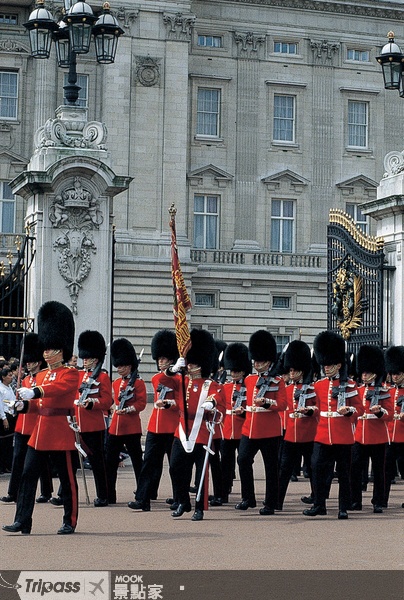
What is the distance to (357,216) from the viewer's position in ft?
125

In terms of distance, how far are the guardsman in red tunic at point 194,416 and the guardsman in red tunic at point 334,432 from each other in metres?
0.86

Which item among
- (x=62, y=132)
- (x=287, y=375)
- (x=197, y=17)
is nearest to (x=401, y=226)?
(x=287, y=375)

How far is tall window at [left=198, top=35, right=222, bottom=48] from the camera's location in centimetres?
3655

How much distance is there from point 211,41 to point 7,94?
638 cm

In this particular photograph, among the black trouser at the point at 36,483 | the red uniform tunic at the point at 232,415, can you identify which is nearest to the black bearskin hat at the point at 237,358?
the red uniform tunic at the point at 232,415

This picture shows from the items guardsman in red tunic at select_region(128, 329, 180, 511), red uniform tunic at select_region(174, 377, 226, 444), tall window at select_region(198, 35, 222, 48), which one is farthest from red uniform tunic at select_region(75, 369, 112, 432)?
tall window at select_region(198, 35, 222, 48)

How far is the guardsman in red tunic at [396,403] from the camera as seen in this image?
11.5 meters

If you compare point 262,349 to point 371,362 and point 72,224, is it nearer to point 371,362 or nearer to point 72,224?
point 371,362

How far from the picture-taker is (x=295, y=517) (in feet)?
33.1

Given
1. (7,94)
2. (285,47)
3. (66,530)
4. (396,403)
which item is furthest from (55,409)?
(285,47)

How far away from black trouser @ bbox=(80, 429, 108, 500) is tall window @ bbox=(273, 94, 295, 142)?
2694 centimetres

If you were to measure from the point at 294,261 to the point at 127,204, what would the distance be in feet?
18.2

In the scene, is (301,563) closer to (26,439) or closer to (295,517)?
(295,517)

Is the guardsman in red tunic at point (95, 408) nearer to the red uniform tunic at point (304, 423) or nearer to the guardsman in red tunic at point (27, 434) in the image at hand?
the guardsman in red tunic at point (27, 434)
